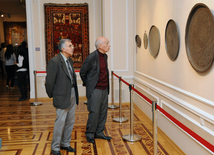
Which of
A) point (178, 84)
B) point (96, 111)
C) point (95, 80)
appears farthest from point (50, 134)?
point (178, 84)

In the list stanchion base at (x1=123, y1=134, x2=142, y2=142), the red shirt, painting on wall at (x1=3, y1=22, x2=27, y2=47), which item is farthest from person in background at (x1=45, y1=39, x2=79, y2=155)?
painting on wall at (x1=3, y1=22, x2=27, y2=47)

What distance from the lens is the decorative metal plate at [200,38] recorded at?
9.84 feet

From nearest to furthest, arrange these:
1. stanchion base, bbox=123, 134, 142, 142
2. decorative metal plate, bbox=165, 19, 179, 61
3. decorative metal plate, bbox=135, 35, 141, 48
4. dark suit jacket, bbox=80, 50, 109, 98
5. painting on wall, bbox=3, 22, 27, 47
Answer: decorative metal plate, bbox=165, 19, 179, 61, dark suit jacket, bbox=80, 50, 109, 98, stanchion base, bbox=123, 134, 142, 142, decorative metal plate, bbox=135, 35, 141, 48, painting on wall, bbox=3, 22, 27, 47

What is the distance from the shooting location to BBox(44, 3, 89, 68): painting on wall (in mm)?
8484

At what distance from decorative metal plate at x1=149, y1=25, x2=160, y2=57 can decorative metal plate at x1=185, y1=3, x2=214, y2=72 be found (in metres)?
1.53

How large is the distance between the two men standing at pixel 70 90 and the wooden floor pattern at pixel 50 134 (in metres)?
0.28

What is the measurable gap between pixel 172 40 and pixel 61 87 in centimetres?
206

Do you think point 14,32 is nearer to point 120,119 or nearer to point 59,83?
point 120,119

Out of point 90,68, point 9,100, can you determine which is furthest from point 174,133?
point 9,100

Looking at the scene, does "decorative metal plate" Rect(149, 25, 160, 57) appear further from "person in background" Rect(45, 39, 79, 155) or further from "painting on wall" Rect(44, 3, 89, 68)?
"painting on wall" Rect(44, 3, 89, 68)

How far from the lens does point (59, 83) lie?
12.4 ft

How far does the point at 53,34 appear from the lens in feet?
28.2

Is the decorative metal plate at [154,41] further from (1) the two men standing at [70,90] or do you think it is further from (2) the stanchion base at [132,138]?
(2) the stanchion base at [132,138]

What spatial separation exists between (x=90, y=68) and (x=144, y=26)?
8.00 feet
